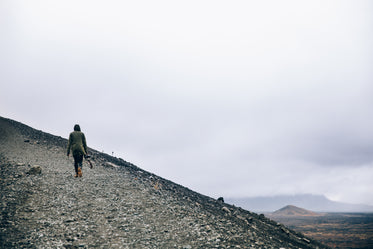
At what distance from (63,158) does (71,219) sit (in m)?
13.6

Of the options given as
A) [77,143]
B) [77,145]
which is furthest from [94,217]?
[77,143]

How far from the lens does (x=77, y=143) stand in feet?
51.4

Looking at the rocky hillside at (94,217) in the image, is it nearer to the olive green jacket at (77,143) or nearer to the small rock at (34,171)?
the small rock at (34,171)

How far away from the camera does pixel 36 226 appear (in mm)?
9227

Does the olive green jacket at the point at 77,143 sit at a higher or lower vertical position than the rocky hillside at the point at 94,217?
higher

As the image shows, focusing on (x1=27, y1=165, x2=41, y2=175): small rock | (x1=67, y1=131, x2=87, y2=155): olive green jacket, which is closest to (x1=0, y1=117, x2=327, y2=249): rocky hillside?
(x1=27, y1=165, x2=41, y2=175): small rock

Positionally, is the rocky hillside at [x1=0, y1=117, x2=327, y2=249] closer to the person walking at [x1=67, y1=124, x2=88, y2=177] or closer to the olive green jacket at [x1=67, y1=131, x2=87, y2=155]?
the person walking at [x1=67, y1=124, x2=88, y2=177]

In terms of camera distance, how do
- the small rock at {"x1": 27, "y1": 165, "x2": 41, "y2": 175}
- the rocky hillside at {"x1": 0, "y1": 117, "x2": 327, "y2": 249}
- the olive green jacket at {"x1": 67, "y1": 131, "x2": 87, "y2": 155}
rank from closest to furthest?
the rocky hillside at {"x1": 0, "y1": 117, "x2": 327, "y2": 249}, the small rock at {"x1": 27, "y1": 165, "x2": 41, "y2": 175}, the olive green jacket at {"x1": 67, "y1": 131, "x2": 87, "y2": 155}

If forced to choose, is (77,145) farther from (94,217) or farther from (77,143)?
(94,217)

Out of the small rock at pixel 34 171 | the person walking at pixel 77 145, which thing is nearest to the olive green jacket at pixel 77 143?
the person walking at pixel 77 145

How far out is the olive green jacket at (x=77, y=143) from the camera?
15484 mm

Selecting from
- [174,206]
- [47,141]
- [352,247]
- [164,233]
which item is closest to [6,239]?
[164,233]

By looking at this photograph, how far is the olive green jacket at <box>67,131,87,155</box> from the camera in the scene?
15484mm

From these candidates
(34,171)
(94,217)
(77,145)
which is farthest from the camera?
(77,145)
